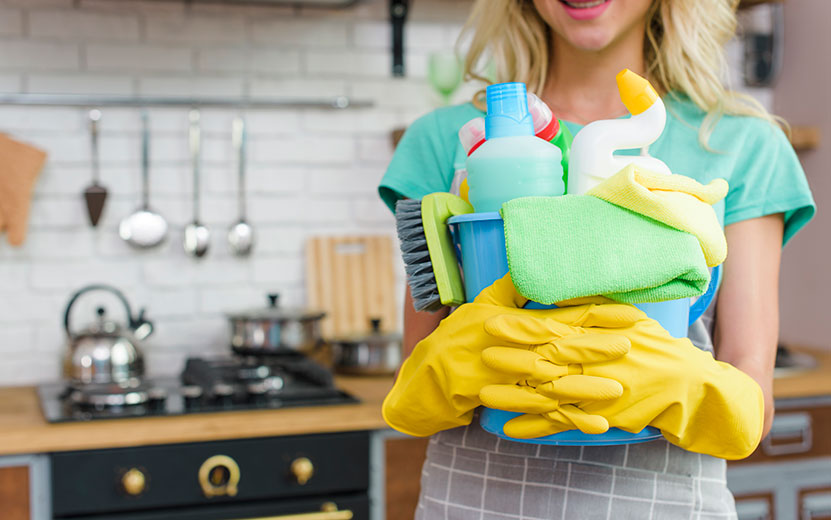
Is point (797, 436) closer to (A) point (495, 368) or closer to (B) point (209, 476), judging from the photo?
(B) point (209, 476)

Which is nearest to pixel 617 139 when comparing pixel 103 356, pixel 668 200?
pixel 668 200

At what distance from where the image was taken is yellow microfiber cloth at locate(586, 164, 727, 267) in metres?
0.70

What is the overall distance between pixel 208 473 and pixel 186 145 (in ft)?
2.89

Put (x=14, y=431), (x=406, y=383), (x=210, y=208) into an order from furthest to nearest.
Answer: (x=210, y=208)
(x=14, y=431)
(x=406, y=383)

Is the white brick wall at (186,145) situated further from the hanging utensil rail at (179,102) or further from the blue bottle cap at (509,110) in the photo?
the blue bottle cap at (509,110)

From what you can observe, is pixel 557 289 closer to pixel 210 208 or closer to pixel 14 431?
pixel 14 431

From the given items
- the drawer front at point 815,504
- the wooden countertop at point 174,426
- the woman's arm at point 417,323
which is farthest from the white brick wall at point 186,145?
the woman's arm at point 417,323

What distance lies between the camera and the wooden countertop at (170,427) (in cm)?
159

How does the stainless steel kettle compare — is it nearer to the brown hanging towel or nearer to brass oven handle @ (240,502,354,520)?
the brown hanging towel

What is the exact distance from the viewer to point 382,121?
237 centimetres

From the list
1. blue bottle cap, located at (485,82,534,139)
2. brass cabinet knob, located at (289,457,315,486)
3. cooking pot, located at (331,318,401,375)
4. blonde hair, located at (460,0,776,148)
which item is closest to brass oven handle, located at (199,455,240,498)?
brass cabinet knob, located at (289,457,315,486)

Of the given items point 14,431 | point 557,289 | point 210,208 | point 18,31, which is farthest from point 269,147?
point 557,289

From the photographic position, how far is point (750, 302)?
1.00 metres

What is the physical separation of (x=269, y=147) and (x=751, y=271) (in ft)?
4.91
